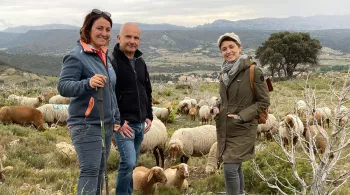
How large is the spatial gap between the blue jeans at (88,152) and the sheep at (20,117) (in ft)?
26.8

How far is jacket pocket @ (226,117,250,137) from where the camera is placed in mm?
3904

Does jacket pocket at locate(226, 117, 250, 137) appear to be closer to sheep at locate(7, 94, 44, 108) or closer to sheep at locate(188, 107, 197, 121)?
sheep at locate(188, 107, 197, 121)

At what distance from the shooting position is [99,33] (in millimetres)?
3223

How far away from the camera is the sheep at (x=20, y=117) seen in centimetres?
1062

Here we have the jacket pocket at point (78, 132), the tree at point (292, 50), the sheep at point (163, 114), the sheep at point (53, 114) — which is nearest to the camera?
the jacket pocket at point (78, 132)

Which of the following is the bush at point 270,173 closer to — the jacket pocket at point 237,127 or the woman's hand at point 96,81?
the jacket pocket at point 237,127

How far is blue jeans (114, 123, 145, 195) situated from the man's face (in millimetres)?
954

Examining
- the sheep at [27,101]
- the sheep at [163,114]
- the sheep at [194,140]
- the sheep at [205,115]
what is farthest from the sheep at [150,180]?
the sheep at [27,101]

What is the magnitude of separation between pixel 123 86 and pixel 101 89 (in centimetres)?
93

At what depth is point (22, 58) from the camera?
410 ft

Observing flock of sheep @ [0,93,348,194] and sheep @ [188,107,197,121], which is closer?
flock of sheep @ [0,93,348,194]

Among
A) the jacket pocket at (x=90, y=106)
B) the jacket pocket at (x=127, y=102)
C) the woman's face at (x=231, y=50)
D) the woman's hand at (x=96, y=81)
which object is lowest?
the jacket pocket at (x=127, y=102)

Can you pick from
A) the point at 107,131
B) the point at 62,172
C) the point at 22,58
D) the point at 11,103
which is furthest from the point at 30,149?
the point at 22,58

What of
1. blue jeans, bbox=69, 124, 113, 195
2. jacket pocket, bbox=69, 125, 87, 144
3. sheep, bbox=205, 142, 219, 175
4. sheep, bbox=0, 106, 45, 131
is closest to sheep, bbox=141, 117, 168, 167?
sheep, bbox=205, 142, 219, 175
